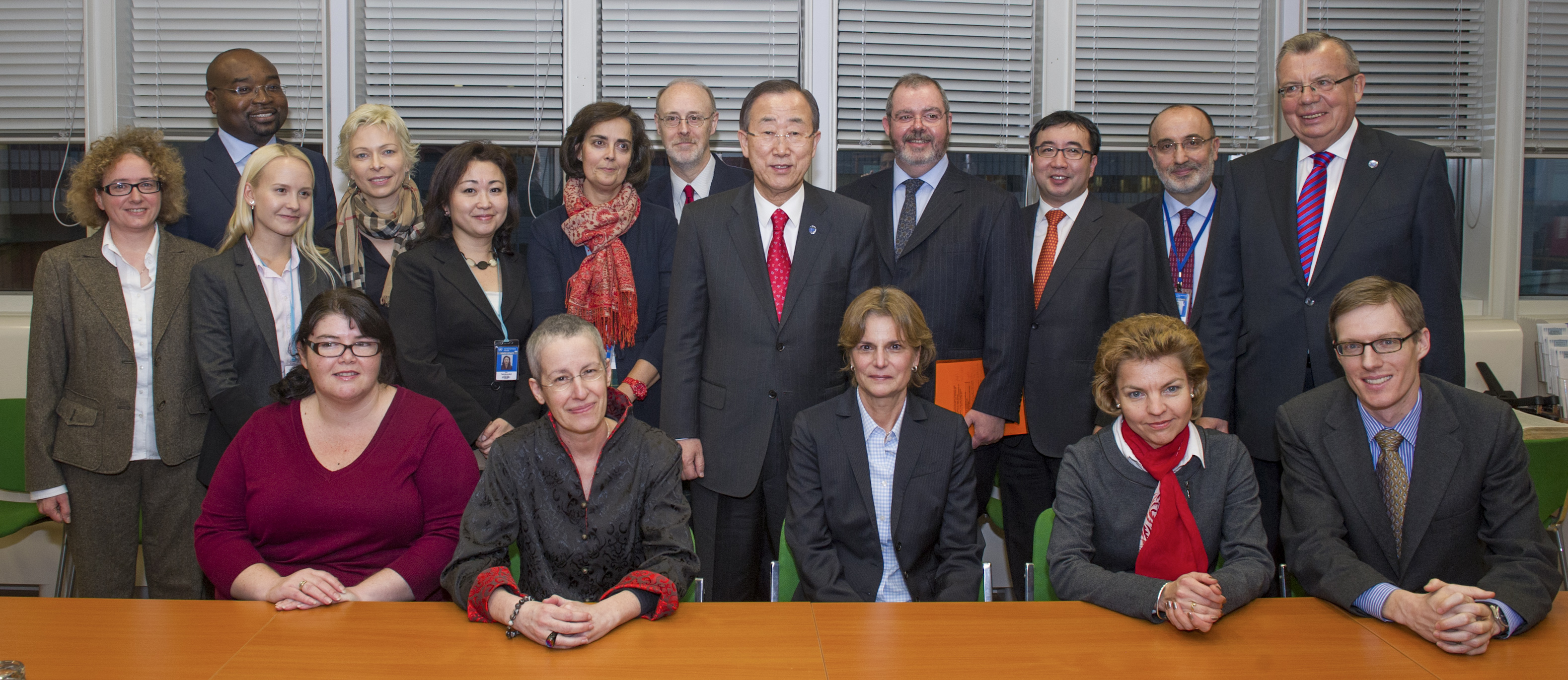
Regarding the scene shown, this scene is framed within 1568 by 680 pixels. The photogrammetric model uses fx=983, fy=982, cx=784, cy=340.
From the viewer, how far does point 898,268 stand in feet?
10.9

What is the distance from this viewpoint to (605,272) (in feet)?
10.4

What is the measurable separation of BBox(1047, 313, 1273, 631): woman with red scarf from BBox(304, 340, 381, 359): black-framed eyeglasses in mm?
1710

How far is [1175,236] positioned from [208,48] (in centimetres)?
424

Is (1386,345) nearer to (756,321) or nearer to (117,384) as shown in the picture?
(756,321)

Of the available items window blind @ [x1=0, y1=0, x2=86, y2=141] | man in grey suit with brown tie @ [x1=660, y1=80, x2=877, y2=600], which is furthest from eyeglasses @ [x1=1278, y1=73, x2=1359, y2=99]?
window blind @ [x1=0, y1=0, x2=86, y2=141]

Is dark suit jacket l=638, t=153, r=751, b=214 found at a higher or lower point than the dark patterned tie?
higher

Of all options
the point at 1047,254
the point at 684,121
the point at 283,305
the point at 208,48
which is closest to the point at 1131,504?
the point at 1047,254

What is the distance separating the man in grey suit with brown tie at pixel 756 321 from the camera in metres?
2.87

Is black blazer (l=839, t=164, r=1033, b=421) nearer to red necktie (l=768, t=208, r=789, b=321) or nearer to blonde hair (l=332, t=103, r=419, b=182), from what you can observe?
red necktie (l=768, t=208, r=789, b=321)

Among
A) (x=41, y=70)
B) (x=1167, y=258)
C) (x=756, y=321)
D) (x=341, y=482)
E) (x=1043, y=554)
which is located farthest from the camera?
(x=41, y=70)

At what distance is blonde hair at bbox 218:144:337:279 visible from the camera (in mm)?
3021

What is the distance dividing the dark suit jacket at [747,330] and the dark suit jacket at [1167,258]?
44.2 inches

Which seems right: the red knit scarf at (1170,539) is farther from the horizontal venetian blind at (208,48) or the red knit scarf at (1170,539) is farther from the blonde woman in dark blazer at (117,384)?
the horizontal venetian blind at (208,48)

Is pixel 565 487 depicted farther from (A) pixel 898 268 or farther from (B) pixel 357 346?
(A) pixel 898 268
